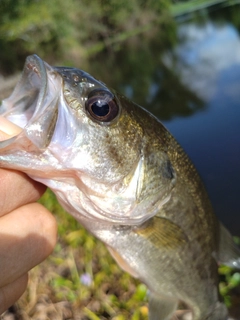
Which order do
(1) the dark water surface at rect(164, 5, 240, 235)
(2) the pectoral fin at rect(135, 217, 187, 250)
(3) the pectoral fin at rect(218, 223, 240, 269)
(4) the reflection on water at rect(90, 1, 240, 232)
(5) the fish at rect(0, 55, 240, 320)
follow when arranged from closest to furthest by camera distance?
(5) the fish at rect(0, 55, 240, 320), (2) the pectoral fin at rect(135, 217, 187, 250), (3) the pectoral fin at rect(218, 223, 240, 269), (1) the dark water surface at rect(164, 5, 240, 235), (4) the reflection on water at rect(90, 1, 240, 232)

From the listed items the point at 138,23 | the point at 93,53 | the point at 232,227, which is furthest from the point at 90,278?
the point at 138,23

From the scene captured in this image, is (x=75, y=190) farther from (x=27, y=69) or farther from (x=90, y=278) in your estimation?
(x=90, y=278)

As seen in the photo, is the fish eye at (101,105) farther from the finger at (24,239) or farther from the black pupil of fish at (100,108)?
the finger at (24,239)

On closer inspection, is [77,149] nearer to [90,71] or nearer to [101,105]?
[101,105]

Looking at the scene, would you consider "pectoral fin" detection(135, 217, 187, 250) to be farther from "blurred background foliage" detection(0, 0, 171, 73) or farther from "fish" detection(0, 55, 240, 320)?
"blurred background foliage" detection(0, 0, 171, 73)

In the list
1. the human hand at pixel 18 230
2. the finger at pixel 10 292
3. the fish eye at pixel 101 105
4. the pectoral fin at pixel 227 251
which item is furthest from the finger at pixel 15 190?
the pectoral fin at pixel 227 251

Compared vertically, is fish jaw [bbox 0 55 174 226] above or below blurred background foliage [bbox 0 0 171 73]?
below

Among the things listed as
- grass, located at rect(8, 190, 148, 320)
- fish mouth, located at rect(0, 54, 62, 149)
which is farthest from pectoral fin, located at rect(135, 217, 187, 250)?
grass, located at rect(8, 190, 148, 320)

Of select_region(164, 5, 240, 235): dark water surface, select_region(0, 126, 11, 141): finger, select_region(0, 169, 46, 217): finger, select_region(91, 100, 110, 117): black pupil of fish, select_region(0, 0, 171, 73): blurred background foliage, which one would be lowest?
select_region(164, 5, 240, 235): dark water surface
